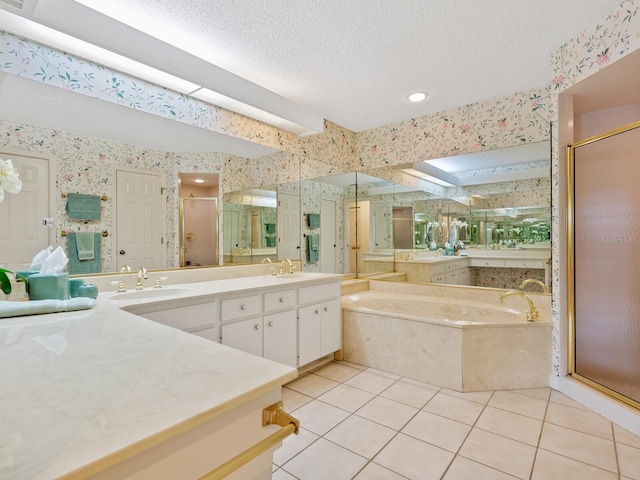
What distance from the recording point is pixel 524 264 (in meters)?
3.12

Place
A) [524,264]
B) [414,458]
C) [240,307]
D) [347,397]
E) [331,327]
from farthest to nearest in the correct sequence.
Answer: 1. [524,264]
2. [331,327]
3. [347,397]
4. [240,307]
5. [414,458]

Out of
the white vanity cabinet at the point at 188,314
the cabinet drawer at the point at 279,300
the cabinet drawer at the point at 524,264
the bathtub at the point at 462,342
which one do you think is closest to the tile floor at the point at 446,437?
the bathtub at the point at 462,342

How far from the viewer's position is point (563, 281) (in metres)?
2.40

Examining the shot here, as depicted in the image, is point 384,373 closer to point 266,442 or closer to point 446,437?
point 446,437

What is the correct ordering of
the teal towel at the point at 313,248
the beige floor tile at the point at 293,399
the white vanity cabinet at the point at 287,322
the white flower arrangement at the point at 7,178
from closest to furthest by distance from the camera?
the white flower arrangement at the point at 7,178, the white vanity cabinet at the point at 287,322, the beige floor tile at the point at 293,399, the teal towel at the point at 313,248

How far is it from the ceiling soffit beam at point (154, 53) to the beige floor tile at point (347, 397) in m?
2.30

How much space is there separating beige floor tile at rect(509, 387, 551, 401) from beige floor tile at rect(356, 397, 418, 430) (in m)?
0.90

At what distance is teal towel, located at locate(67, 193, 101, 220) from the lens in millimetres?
1834

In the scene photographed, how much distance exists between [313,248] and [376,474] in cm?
240

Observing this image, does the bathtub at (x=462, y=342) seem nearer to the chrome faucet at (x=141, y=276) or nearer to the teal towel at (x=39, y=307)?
the chrome faucet at (x=141, y=276)

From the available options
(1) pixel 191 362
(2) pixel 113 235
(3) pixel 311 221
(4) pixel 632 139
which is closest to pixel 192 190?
(2) pixel 113 235

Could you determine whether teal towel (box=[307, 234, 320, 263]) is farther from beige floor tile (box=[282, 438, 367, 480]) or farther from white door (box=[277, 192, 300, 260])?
beige floor tile (box=[282, 438, 367, 480])

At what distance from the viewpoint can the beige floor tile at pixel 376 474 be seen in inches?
61.8

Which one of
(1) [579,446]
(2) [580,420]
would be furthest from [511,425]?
(2) [580,420]
